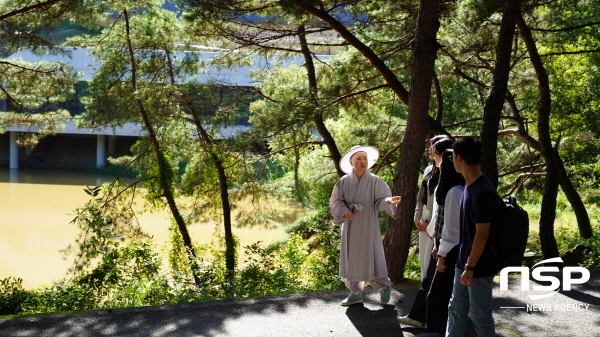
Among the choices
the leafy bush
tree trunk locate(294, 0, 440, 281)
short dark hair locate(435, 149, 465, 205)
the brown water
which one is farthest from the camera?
the brown water

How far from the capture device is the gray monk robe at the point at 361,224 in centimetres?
584

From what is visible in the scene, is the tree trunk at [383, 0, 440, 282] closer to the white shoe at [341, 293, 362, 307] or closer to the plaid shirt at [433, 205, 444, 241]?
the white shoe at [341, 293, 362, 307]

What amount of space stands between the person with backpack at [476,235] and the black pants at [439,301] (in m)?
0.51

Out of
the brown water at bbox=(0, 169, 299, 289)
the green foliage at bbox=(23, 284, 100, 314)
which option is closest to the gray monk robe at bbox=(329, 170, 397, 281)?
the green foliage at bbox=(23, 284, 100, 314)

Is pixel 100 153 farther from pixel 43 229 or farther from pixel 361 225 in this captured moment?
pixel 361 225

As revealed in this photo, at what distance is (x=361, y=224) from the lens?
232 inches

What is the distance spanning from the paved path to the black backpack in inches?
56.5

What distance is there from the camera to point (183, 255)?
1390 cm

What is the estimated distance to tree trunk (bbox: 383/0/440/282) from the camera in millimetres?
7551

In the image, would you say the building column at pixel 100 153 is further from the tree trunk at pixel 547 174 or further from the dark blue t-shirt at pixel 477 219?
the dark blue t-shirt at pixel 477 219

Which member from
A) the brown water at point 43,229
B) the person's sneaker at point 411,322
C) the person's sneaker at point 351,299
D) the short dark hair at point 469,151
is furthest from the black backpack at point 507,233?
the brown water at point 43,229

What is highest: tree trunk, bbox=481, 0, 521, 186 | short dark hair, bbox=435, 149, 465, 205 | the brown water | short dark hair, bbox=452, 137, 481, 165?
tree trunk, bbox=481, 0, 521, 186

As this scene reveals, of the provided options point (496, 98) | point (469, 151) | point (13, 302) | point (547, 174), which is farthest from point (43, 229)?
point (469, 151)

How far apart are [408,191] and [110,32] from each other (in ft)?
33.3
